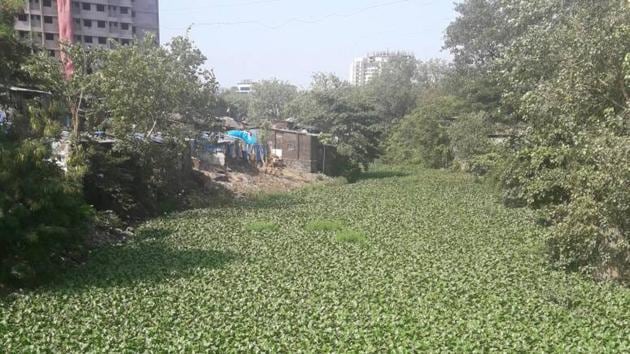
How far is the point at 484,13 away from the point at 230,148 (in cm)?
1688

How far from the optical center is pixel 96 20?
55.7m

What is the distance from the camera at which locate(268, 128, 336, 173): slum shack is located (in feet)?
100

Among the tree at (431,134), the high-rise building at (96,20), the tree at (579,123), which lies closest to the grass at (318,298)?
the tree at (579,123)

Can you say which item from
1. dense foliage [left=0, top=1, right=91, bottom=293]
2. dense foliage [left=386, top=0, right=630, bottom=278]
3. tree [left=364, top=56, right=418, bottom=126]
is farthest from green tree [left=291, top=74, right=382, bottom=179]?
dense foliage [left=0, top=1, right=91, bottom=293]

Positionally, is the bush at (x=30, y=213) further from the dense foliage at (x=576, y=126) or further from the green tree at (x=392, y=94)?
the green tree at (x=392, y=94)

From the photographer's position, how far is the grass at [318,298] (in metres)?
7.27

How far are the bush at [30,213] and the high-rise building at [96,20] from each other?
43.3m

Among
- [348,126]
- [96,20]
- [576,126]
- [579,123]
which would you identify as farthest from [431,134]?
[96,20]

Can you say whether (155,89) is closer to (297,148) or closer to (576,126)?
(576,126)

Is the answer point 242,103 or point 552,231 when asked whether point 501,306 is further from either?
point 242,103

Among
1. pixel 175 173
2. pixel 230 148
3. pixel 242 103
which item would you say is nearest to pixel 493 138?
pixel 230 148

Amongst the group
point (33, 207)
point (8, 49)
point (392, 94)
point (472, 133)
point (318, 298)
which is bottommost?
point (318, 298)

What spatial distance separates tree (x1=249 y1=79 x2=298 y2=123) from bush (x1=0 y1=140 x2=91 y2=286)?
2261 inches

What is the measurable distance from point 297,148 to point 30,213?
21.6 metres
